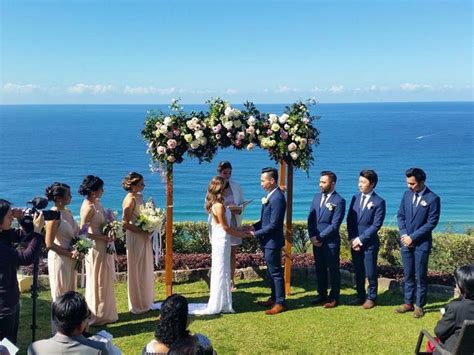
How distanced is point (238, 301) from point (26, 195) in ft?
137

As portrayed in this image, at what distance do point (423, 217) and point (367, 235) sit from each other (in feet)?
3.16

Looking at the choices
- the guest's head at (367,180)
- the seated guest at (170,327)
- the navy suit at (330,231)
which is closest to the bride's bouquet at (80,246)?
the seated guest at (170,327)

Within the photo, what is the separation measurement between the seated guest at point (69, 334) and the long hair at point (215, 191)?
437 cm

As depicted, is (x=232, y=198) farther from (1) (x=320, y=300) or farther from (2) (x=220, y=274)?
(1) (x=320, y=300)

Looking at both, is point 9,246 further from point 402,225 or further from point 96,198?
point 402,225

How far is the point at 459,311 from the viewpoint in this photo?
548 cm

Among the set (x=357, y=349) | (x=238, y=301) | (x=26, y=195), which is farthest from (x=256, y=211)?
(x=357, y=349)

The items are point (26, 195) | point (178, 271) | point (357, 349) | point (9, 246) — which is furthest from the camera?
point (26, 195)

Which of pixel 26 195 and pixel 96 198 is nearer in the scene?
pixel 96 198

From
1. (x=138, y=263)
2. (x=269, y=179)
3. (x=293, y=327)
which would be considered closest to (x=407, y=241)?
(x=293, y=327)

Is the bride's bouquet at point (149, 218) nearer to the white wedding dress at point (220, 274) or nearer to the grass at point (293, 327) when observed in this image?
the white wedding dress at point (220, 274)

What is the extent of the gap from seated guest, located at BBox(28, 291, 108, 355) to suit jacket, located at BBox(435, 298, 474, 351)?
3389 mm

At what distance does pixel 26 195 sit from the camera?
Result: 47625 millimetres

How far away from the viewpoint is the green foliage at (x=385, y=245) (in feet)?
40.0
